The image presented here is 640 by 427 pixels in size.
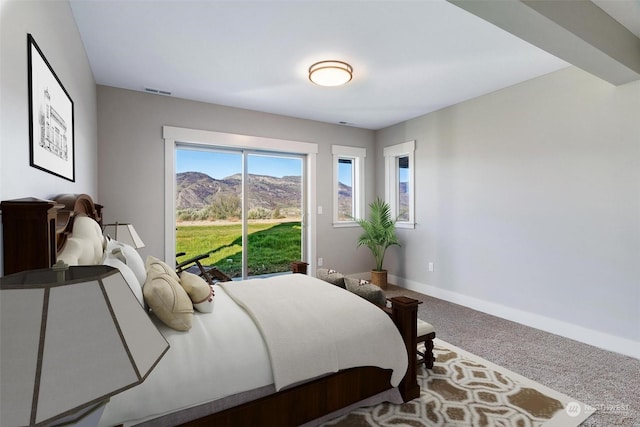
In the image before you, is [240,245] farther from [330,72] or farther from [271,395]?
[271,395]

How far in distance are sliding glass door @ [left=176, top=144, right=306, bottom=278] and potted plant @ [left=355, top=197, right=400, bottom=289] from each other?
3.46 ft

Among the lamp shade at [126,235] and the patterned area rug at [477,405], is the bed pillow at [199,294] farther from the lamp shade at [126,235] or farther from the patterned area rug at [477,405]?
the lamp shade at [126,235]

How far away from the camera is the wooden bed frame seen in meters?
1.08

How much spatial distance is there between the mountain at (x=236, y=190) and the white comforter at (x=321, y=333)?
230 centimetres

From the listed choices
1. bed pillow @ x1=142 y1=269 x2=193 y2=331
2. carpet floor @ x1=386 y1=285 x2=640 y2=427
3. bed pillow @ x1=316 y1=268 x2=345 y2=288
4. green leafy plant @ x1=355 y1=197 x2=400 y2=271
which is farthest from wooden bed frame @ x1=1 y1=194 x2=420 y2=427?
green leafy plant @ x1=355 y1=197 x2=400 y2=271

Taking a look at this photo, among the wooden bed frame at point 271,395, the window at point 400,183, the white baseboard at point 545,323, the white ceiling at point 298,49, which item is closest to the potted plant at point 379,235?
the window at point 400,183

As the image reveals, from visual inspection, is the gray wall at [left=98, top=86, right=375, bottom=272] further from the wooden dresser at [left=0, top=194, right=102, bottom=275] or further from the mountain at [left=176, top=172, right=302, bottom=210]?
the wooden dresser at [left=0, top=194, right=102, bottom=275]

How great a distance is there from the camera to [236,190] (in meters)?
4.39

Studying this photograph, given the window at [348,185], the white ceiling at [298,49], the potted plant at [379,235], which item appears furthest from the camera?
the window at [348,185]

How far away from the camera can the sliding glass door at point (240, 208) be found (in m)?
4.09

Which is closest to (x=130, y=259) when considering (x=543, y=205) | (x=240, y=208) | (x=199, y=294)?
(x=199, y=294)

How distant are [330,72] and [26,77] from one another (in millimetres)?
2184

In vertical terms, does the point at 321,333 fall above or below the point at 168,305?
below

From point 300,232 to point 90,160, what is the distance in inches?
111
